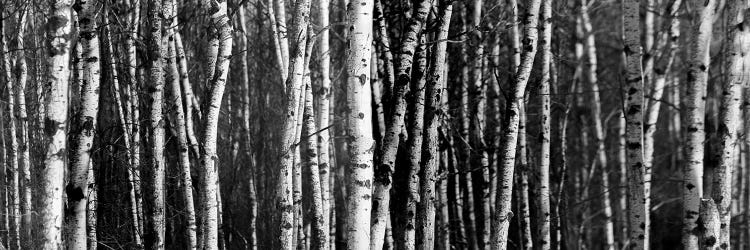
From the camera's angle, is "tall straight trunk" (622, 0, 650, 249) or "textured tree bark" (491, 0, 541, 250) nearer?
"textured tree bark" (491, 0, 541, 250)

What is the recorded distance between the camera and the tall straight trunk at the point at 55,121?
498cm

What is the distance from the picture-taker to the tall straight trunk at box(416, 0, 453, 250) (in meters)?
6.53

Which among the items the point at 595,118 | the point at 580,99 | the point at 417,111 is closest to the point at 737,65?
the point at 417,111

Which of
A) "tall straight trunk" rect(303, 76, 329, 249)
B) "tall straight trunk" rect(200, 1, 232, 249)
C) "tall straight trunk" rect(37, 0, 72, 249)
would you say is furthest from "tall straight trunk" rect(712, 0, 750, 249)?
"tall straight trunk" rect(37, 0, 72, 249)

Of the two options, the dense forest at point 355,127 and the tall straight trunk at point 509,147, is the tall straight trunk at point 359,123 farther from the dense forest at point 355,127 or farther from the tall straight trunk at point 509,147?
the tall straight trunk at point 509,147

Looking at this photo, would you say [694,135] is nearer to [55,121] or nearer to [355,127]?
[355,127]

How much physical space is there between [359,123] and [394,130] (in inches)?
21.5

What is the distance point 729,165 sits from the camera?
7223 mm

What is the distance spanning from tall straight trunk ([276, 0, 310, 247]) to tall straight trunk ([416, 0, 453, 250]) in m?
1.11

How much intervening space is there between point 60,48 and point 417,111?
271cm

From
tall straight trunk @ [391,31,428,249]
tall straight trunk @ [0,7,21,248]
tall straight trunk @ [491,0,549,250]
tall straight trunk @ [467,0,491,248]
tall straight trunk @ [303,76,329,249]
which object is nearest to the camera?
tall straight trunk @ [391,31,428,249]

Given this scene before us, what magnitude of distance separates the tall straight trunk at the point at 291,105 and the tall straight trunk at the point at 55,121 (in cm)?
207

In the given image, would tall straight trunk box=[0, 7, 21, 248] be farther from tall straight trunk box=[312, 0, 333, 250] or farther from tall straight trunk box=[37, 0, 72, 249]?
tall straight trunk box=[37, 0, 72, 249]

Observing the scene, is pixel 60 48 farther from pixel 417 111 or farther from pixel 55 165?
pixel 417 111
